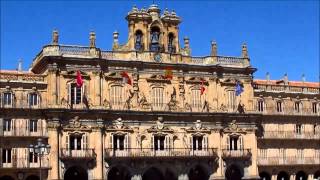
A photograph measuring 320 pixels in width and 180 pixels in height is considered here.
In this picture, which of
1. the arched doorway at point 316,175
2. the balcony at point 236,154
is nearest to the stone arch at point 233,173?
the balcony at point 236,154

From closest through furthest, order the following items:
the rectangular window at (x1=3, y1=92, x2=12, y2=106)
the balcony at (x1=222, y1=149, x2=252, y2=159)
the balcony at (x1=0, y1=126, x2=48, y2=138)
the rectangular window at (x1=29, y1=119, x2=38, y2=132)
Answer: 1. the balcony at (x1=0, y1=126, x2=48, y2=138)
2. the rectangular window at (x1=3, y1=92, x2=12, y2=106)
3. the rectangular window at (x1=29, y1=119, x2=38, y2=132)
4. the balcony at (x1=222, y1=149, x2=252, y2=159)

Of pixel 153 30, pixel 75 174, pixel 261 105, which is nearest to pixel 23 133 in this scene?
pixel 75 174

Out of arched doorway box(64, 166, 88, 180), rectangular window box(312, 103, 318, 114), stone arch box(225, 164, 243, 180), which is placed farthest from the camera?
rectangular window box(312, 103, 318, 114)

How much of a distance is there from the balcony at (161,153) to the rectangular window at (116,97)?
496 centimetres

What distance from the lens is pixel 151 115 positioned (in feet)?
242

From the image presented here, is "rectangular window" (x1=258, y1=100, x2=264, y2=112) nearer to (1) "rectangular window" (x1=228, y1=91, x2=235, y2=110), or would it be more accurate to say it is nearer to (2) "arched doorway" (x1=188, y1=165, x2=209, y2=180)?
(1) "rectangular window" (x1=228, y1=91, x2=235, y2=110)

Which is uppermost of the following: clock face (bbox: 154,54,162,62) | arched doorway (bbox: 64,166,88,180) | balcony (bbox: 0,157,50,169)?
clock face (bbox: 154,54,162,62)

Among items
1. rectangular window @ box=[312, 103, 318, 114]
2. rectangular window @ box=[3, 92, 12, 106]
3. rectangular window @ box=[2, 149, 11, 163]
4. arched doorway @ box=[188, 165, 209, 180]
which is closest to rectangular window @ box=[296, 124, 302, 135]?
rectangular window @ box=[312, 103, 318, 114]

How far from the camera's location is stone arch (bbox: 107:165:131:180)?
72.1m

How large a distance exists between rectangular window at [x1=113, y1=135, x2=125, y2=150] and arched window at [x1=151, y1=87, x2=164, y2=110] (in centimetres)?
528

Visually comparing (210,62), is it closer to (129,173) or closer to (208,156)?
(208,156)

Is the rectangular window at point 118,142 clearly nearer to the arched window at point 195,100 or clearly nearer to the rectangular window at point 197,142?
the rectangular window at point 197,142

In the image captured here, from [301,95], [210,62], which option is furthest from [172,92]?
[301,95]

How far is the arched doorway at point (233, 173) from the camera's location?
78.6m
